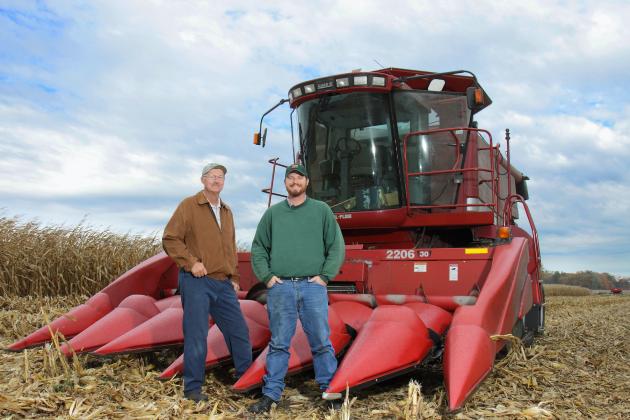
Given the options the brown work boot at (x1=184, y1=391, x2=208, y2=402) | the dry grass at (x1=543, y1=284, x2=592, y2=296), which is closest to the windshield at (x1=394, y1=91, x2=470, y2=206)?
the brown work boot at (x1=184, y1=391, x2=208, y2=402)

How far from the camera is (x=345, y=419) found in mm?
3217

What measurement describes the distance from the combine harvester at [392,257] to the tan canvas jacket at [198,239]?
2.22ft

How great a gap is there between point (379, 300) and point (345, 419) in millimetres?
1833

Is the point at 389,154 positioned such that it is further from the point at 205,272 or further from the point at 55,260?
the point at 55,260

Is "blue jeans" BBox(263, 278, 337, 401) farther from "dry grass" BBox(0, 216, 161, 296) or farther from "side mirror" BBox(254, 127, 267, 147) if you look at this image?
"dry grass" BBox(0, 216, 161, 296)

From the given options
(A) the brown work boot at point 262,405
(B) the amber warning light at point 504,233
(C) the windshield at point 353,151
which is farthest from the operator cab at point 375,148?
(A) the brown work boot at point 262,405

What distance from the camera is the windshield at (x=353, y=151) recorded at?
6.17 m

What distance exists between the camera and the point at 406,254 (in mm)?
5348

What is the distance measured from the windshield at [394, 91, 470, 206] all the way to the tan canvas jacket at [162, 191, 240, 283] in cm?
258

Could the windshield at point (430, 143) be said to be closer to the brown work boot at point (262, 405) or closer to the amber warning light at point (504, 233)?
the amber warning light at point (504, 233)

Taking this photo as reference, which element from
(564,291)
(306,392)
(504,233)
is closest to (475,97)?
(504,233)

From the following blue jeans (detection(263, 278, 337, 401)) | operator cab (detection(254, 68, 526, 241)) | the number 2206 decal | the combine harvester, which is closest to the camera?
blue jeans (detection(263, 278, 337, 401))

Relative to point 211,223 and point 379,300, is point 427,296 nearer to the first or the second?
point 379,300

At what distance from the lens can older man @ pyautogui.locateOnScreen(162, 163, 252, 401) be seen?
13.0 ft
